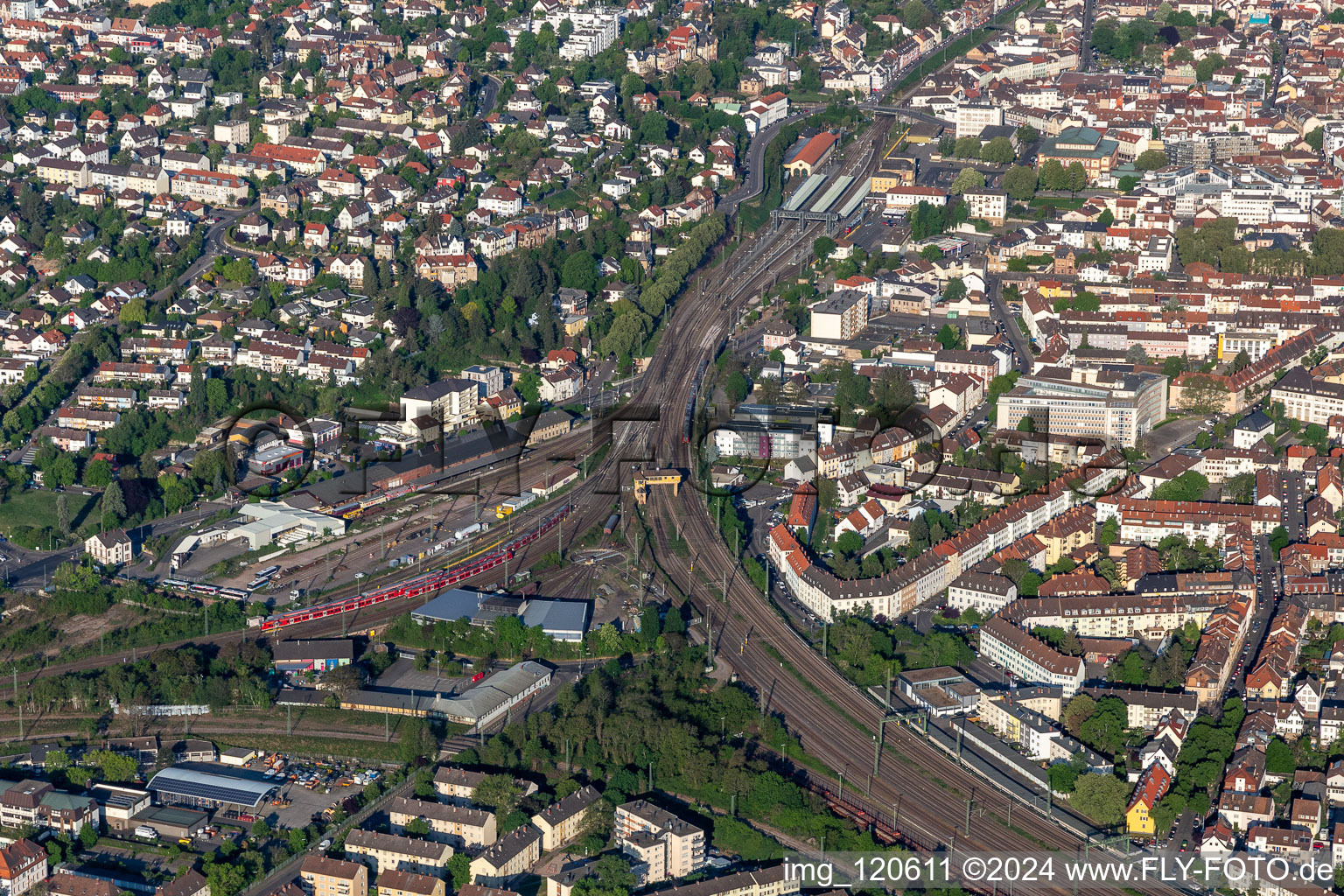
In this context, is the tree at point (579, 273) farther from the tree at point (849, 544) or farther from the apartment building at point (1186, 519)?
the apartment building at point (1186, 519)

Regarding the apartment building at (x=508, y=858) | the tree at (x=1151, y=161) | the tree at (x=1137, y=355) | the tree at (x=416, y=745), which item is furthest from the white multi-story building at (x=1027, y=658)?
the tree at (x=1151, y=161)

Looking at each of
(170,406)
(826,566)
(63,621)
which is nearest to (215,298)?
(170,406)

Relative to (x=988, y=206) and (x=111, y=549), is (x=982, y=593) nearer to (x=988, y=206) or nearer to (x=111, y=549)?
(x=111, y=549)

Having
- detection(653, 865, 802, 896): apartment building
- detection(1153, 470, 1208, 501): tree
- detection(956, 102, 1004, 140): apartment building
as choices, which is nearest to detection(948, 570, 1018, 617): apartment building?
detection(1153, 470, 1208, 501): tree

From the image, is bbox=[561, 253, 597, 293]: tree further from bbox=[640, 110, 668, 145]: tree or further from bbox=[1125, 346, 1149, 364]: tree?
→ bbox=[1125, 346, 1149, 364]: tree

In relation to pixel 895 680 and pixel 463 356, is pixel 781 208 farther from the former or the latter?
pixel 895 680

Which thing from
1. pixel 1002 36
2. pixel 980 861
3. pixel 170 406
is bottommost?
pixel 980 861
